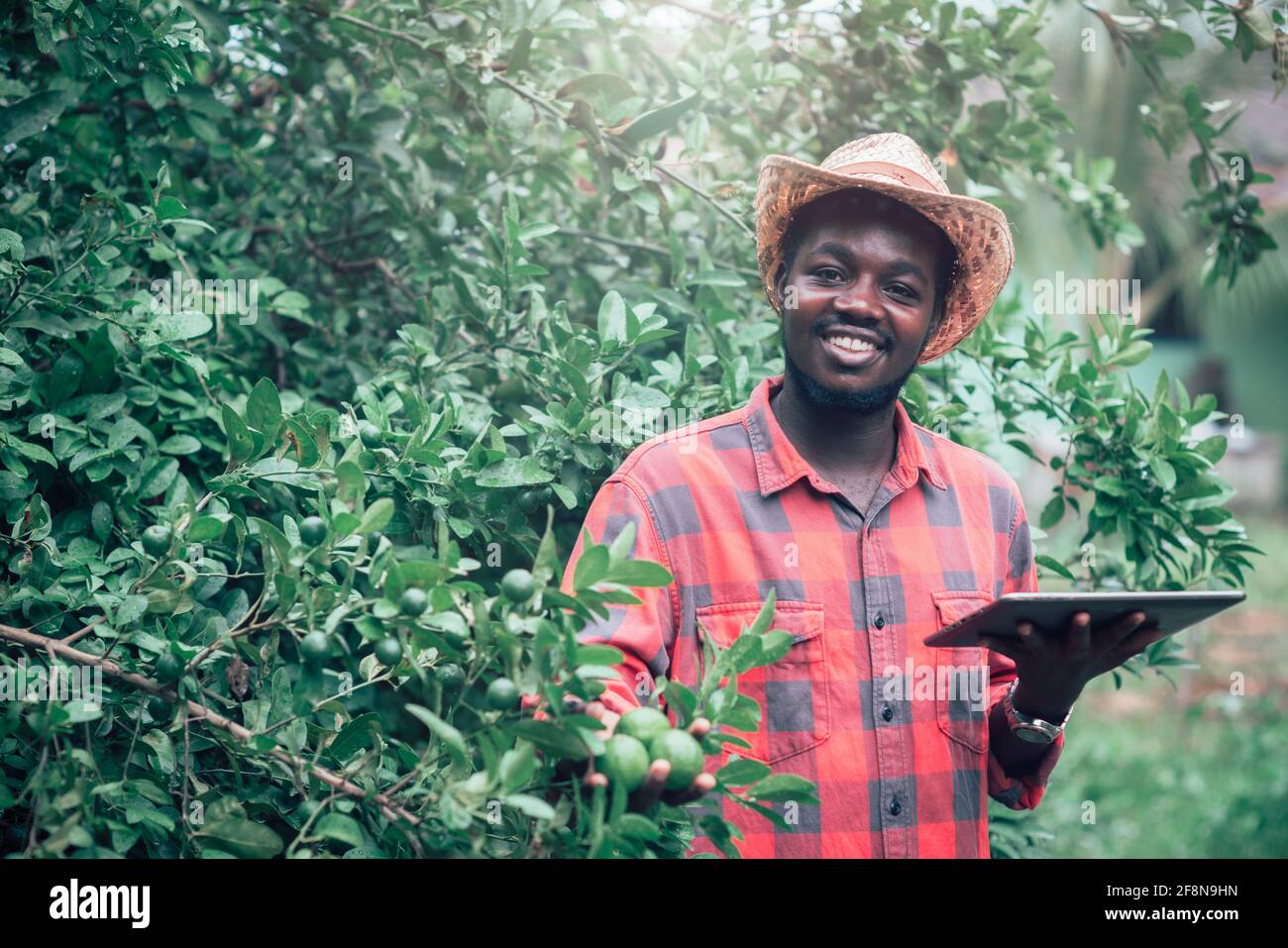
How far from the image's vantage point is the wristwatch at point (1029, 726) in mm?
1889

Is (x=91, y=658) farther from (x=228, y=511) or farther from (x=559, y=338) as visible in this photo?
(x=559, y=338)

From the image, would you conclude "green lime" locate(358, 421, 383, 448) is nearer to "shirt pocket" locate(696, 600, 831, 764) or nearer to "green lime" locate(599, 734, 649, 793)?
"shirt pocket" locate(696, 600, 831, 764)

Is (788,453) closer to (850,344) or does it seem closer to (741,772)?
(850,344)

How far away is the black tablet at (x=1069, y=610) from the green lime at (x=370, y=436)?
955mm

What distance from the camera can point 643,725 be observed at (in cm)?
141

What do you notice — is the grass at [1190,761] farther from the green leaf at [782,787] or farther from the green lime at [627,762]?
the green lime at [627,762]

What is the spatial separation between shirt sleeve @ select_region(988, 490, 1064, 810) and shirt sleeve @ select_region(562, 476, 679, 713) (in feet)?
2.24

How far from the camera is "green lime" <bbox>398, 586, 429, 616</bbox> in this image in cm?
138

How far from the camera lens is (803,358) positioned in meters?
1.93

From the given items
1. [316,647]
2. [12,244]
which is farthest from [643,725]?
[12,244]

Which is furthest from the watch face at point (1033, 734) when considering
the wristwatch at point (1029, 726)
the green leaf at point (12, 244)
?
the green leaf at point (12, 244)

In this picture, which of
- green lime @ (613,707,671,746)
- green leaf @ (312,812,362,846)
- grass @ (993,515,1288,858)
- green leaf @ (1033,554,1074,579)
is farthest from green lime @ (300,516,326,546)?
grass @ (993,515,1288,858)

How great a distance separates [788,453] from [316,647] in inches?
35.5

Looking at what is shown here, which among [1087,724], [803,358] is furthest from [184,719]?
[1087,724]
